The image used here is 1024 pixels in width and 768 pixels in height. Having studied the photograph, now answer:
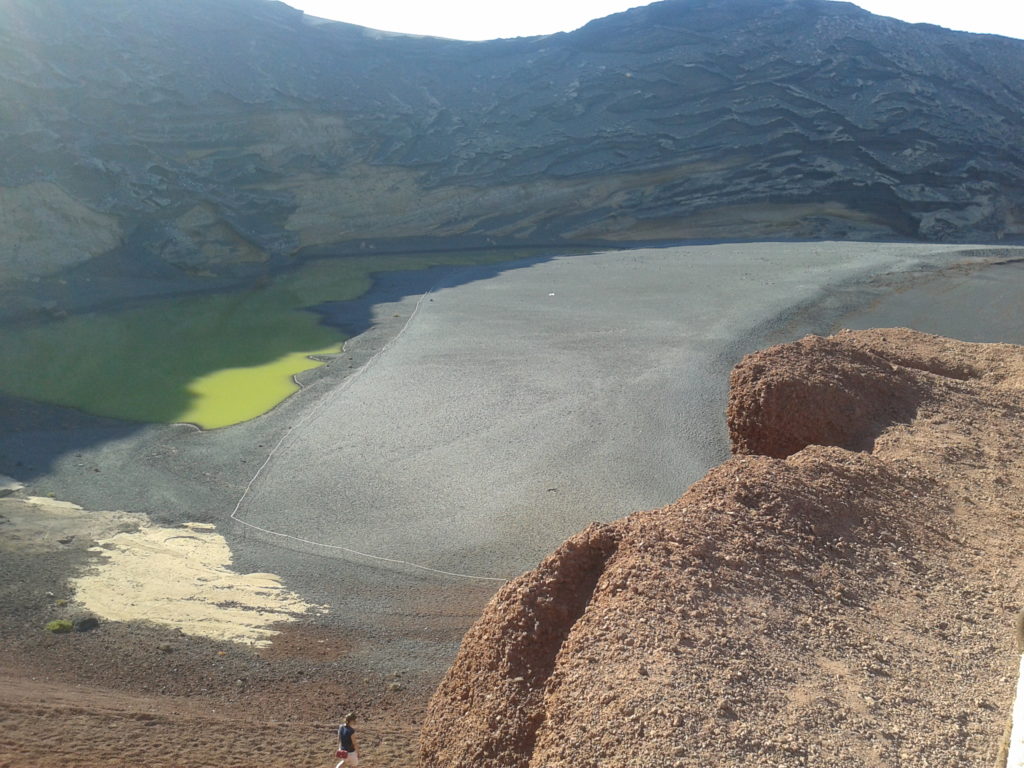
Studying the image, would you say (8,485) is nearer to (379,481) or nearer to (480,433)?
(379,481)

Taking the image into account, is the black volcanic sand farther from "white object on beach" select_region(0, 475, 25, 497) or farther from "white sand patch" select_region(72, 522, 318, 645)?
"white sand patch" select_region(72, 522, 318, 645)

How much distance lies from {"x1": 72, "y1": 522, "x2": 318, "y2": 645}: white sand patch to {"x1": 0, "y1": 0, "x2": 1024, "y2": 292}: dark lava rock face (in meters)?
21.2

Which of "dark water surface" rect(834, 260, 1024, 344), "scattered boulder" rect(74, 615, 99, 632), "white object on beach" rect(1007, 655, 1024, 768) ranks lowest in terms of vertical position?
"scattered boulder" rect(74, 615, 99, 632)

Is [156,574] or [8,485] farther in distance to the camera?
[8,485]

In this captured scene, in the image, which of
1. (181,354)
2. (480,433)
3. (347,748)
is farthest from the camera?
(181,354)

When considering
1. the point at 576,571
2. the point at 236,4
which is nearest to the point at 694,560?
the point at 576,571

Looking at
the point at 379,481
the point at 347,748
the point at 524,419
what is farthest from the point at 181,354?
the point at 347,748

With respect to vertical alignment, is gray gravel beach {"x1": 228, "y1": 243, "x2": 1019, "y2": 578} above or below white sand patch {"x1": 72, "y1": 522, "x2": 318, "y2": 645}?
above

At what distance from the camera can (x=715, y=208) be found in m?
37.7

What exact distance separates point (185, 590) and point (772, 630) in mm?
8504

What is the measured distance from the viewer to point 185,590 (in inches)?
429

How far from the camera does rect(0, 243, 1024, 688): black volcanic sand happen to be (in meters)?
11.6

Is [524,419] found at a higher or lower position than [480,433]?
higher

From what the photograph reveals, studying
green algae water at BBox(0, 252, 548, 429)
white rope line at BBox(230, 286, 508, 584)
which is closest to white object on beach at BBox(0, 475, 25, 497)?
green algae water at BBox(0, 252, 548, 429)
